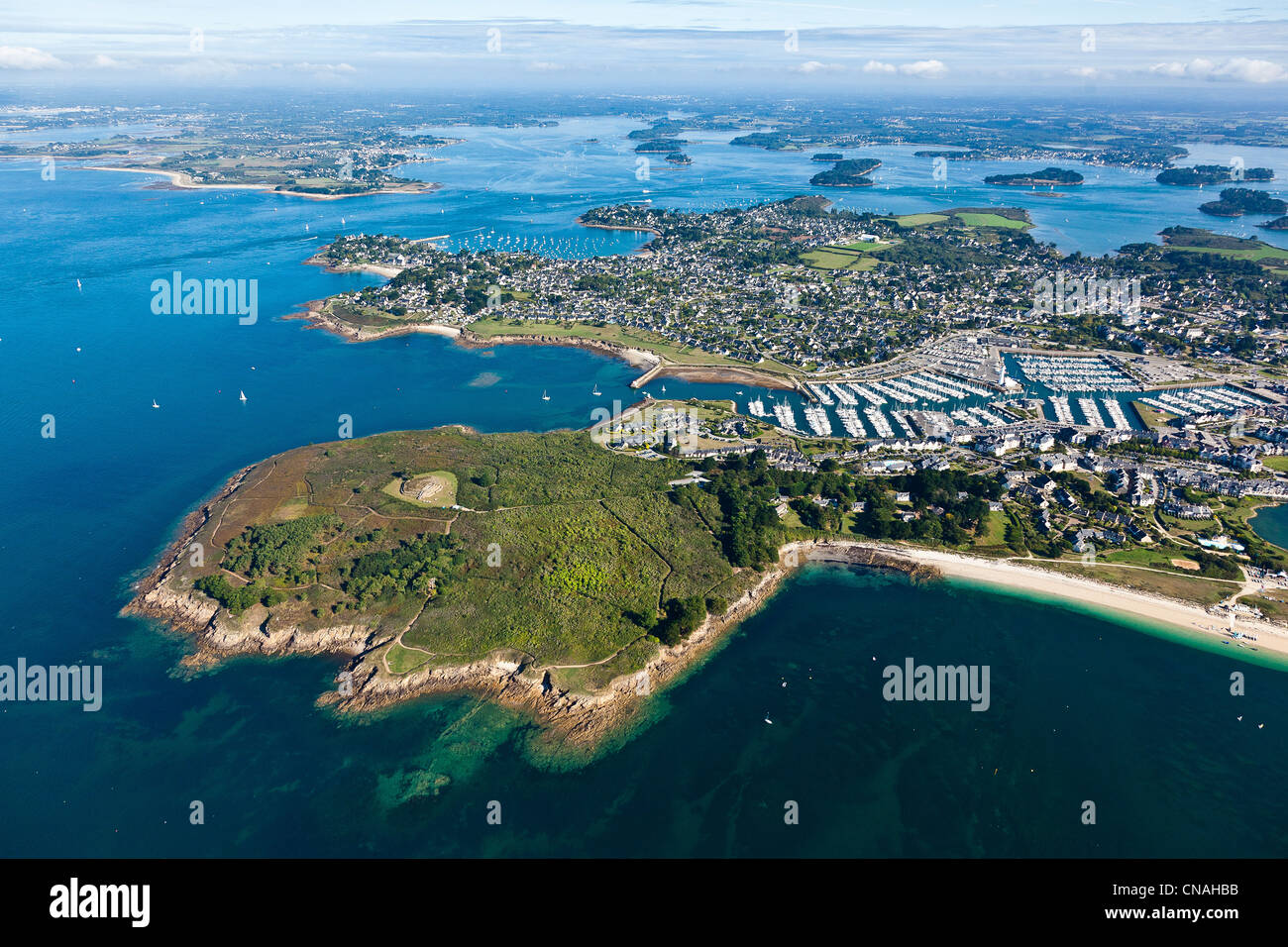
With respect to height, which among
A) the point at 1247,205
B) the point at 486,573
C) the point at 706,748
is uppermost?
the point at 1247,205

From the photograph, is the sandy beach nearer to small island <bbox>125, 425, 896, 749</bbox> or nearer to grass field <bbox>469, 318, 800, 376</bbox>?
small island <bbox>125, 425, 896, 749</bbox>

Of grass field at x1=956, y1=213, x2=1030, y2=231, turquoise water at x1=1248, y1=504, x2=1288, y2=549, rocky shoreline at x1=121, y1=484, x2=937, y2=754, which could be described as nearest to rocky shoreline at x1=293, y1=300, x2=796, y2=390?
rocky shoreline at x1=121, y1=484, x2=937, y2=754

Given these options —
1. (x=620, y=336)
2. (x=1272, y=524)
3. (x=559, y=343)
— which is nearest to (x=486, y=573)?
(x=559, y=343)

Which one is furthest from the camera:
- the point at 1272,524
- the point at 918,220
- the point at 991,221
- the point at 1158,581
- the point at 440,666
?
the point at 918,220

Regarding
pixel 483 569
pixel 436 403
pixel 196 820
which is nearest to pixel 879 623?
pixel 483 569

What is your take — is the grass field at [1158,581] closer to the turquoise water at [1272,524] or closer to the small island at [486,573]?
the turquoise water at [1272,524]

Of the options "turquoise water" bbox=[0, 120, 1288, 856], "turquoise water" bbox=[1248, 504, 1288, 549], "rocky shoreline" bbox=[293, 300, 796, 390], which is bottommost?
"turquoise water" bbox=[0, 120, 1288, 856]

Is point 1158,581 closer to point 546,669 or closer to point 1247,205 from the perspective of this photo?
point 546,669

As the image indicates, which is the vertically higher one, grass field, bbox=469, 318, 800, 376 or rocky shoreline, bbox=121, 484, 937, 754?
grass field, bbox=469, 318, 800, 376

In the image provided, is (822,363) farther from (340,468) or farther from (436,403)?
(340,468)
